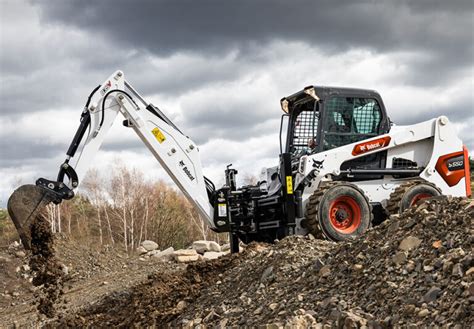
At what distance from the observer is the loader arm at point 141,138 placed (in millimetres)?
9668

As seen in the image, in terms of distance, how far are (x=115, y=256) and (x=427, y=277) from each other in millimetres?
10375

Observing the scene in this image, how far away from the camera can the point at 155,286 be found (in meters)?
8.29

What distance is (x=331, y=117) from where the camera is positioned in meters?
11.3

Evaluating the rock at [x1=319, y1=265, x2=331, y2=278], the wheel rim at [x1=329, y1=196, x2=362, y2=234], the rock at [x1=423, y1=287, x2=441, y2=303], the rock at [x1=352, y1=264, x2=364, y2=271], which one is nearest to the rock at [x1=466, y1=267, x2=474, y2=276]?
the rock at [x1=423, y1=287, x2=441, y2=303]

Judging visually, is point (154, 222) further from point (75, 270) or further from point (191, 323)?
point (191, 323)

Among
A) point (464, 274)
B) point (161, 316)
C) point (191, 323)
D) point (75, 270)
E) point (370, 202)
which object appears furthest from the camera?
point (75, 270)

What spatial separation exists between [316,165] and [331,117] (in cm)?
100

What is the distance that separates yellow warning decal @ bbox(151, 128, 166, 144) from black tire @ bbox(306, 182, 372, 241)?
2551 mm

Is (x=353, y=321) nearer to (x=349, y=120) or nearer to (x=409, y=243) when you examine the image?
(x=409, y=243)

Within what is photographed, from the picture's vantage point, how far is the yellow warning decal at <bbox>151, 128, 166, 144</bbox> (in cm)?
1045

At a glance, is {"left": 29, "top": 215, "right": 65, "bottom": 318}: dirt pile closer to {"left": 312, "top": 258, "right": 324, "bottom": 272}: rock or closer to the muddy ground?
the muddy ground

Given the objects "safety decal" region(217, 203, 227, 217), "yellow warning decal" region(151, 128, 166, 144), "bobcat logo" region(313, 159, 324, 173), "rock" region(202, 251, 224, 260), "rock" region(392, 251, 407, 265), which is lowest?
"rock" region(202, 251, 224, 260)

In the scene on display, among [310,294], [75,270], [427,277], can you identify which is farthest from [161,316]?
[75,270]

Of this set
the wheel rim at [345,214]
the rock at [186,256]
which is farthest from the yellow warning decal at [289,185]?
the rock at [186,256]
